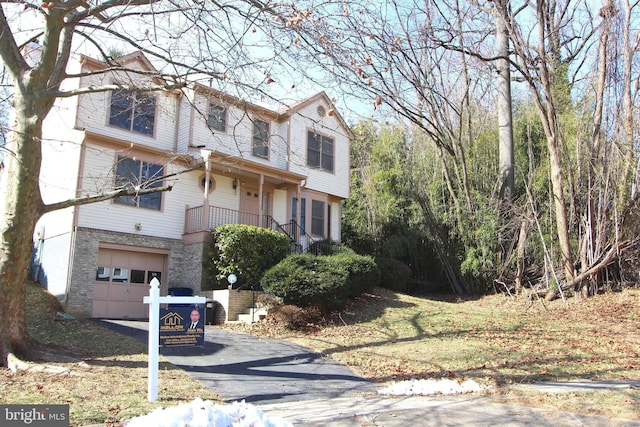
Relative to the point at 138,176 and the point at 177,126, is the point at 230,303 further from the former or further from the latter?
the point at 177,126

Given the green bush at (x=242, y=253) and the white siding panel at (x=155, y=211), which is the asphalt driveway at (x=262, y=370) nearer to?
the green bush at (x=242, y=253)

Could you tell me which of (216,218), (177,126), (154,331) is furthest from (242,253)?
(154,331)

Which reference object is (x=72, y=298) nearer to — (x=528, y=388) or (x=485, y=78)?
(x=528, y=388)

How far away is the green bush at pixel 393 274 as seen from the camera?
1914cm

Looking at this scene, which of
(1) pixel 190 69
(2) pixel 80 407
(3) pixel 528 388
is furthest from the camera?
(1) pixel 190 69

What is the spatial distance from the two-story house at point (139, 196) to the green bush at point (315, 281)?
3128 millimetres

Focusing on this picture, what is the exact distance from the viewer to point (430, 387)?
7.32m

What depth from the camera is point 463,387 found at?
7234 millimetres

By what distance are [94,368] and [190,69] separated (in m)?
5.03

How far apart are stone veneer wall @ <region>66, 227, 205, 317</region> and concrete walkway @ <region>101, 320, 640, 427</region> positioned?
277 centimetres

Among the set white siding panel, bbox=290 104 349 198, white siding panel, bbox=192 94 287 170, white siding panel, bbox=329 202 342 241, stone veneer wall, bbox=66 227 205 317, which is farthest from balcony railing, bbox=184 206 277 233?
white siding panel, bbox=329 202 342 241

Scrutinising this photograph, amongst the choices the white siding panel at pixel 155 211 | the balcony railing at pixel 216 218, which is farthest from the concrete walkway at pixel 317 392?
the balcony railing at pixel 216 218

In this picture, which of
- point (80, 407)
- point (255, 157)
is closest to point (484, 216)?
point (255, 157)

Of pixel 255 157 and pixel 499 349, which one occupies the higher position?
pixel 255 157
